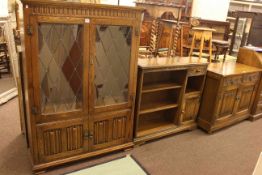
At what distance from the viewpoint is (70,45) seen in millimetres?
1915

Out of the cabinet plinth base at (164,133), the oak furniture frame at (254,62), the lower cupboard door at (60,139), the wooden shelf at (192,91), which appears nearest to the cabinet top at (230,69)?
the oak furniture frame at (254,62)

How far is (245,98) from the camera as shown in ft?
10.9

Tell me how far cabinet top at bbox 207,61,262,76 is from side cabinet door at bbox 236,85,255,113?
258 mm

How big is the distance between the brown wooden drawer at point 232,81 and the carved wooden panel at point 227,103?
11 cm

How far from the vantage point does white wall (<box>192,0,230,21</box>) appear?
617 centimetres

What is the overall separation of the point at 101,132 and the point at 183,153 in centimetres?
101

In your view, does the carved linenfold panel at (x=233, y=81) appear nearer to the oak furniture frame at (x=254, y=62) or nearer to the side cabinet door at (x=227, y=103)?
the side cabinet door at (x=227, y=103)

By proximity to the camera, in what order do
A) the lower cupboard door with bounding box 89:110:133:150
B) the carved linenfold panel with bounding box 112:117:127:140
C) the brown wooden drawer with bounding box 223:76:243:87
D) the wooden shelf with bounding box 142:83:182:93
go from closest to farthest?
1. the lower cupboard door with bounding box 89:110:133:150
2. the carved linenfold panel with bounding box 112:117:127:140
3. the wooden shelf with bounding box 142:83:182:93
4. the brown wooden drawer with bounding box 223:76:243:87

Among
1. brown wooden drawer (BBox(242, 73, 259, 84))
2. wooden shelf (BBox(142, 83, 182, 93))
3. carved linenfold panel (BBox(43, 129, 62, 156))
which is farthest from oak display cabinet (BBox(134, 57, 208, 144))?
carved linenfold panel (BBox(43, 129, 62, 156))

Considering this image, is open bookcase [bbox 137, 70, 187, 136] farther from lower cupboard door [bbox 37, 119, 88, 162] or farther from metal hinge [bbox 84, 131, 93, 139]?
lower cupboard door [bbox 37, 119, 88, 162]

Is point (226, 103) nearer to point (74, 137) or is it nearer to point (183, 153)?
→ point (183, 153)

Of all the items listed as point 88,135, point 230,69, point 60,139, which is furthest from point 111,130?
point 230,69

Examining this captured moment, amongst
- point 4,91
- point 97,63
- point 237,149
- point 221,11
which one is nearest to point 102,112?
point 97,63

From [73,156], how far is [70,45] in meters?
1.09
